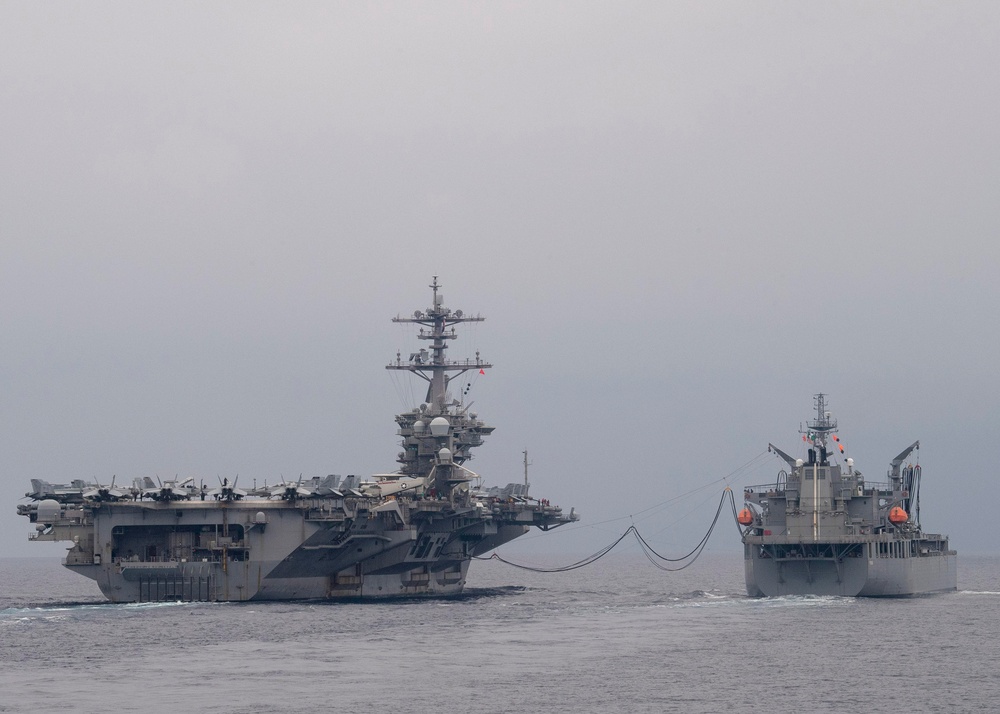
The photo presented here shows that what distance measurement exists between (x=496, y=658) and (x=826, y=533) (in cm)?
1916

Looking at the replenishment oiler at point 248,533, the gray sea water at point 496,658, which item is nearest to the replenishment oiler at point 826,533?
Result: the gray sea water at point 496,658

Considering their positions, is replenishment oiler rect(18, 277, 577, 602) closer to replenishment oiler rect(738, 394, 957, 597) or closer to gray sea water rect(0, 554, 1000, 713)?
gray sea water rect(0, 554, 1000, 713)

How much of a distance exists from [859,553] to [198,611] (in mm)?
23416

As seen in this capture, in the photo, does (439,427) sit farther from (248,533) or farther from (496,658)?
(496,658)

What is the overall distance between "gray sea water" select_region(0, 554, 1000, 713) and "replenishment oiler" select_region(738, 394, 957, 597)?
1113mm

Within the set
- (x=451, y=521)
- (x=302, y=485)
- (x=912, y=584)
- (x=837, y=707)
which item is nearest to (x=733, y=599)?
(x=912, y=584)

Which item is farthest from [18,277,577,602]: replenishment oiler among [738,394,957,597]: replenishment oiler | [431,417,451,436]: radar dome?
[738,394,957,597]: replenishment oiler

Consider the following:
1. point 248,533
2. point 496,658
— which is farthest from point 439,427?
point 496,658

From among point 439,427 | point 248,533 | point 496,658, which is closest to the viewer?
point 496,658

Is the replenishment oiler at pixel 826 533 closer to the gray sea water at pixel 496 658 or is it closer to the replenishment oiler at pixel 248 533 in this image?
the gray sea water at pixel 496 658

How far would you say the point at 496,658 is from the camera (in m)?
38.3

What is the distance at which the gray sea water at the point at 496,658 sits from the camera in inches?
1253

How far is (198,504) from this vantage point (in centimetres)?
5044

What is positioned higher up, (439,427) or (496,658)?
(439,427)
